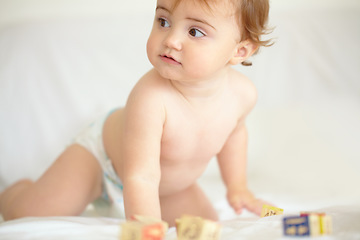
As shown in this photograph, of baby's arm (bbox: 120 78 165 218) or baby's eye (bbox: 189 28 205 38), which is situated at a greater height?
baby's eye (bbox: 189 28 205 38)

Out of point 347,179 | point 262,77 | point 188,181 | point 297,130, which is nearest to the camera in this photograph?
point 188,181

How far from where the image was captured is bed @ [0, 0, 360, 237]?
1.33m

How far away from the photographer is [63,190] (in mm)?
1054

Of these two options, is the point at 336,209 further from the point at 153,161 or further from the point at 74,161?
the point at 74,161

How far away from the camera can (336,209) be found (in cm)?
79

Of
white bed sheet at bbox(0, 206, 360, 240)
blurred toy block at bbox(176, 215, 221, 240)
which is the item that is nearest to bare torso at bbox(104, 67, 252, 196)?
white bed sheet at bbox(0, 206, 360, 240)

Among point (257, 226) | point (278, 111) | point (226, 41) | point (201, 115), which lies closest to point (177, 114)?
point (201, 115)

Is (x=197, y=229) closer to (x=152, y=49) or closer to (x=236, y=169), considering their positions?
(x=152, y=49)

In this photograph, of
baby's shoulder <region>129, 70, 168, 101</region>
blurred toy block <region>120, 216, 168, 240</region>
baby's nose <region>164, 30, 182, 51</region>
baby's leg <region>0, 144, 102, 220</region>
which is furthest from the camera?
baby's leg <region>0, 144, 102, 220</region>

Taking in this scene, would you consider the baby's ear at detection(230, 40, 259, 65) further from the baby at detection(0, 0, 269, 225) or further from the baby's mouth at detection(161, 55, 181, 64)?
the baby's mouth at detection(161, 55, 181, 64)

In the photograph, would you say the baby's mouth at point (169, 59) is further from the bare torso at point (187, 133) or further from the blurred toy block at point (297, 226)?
the blurred toy block at point (297, 226)

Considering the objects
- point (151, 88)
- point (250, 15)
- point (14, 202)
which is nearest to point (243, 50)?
point (250, 15)

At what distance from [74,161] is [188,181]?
0.94 ft

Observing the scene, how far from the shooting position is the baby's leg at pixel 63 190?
1.05 m
